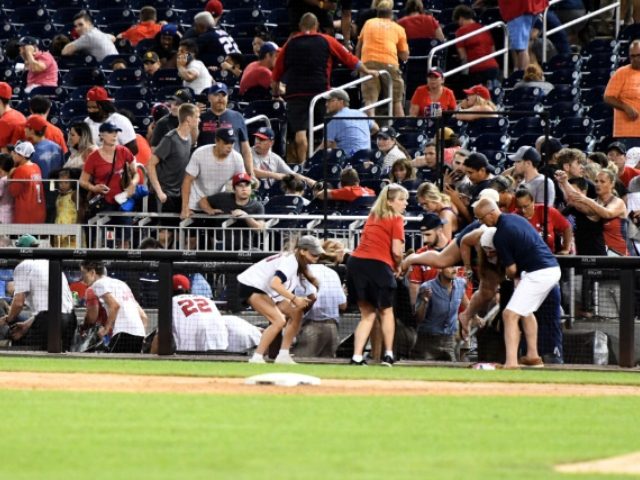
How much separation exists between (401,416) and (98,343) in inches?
252

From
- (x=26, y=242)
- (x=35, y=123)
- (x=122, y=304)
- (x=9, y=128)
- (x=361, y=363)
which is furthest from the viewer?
(x=9, y=128)

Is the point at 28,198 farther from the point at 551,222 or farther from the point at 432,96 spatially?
the point at 551,222

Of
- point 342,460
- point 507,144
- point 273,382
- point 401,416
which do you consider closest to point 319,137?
point 507,144

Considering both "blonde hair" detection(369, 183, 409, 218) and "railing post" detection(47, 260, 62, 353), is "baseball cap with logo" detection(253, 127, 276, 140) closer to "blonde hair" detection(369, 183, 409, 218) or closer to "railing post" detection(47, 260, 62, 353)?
"railing post" detection(47, 260, 62, 353)

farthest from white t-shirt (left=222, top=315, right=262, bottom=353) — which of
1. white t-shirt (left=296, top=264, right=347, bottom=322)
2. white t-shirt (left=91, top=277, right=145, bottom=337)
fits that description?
white t-shirt (left=91, top=277, right=145, bottom=337)

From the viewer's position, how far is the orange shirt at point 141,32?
80.8 ft

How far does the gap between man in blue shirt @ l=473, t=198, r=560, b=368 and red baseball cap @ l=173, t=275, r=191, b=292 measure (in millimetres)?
3100

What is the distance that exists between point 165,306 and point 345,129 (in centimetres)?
418

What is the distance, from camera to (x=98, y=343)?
55.4 feet

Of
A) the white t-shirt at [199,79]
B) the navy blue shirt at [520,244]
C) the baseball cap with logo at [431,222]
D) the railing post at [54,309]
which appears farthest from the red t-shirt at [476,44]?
the railing post at [54,309]

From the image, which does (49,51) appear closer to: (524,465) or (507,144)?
(507,144)

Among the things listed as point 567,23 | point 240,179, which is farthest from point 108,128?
point 567,23

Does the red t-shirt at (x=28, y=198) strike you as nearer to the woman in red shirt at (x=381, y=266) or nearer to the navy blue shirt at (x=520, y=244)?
the woman in red shirt at (x=381, y=266)

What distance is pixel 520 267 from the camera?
15.5 m
